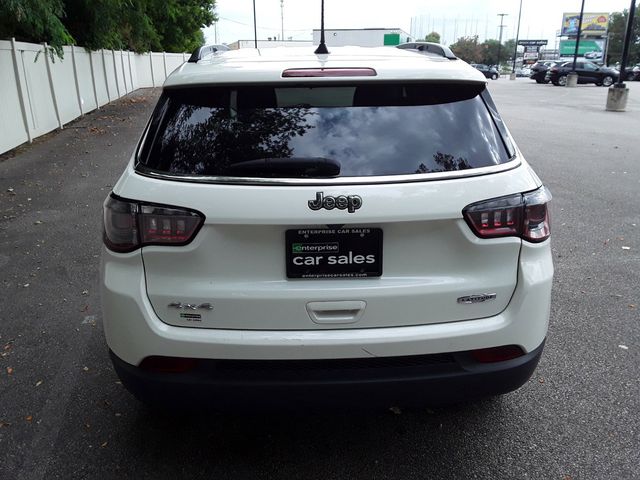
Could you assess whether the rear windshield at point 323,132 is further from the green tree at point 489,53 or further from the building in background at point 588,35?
the green tree at point 489,53

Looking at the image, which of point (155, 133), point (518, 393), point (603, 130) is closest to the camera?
point (155, 133)

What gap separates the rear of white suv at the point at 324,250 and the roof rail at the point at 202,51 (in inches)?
25.8

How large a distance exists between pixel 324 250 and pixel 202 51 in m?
1.72

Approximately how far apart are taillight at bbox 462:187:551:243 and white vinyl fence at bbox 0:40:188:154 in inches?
423

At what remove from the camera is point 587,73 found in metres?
38.4

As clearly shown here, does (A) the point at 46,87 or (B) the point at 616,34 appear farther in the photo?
(B) the point at 616,34

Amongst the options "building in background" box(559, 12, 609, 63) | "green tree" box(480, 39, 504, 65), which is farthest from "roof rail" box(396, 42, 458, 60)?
"green tree" box(480, 39, 504, 65)

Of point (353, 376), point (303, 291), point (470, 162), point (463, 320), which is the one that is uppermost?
point (470, 162)

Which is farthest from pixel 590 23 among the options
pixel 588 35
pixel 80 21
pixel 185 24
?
pixel 80 21

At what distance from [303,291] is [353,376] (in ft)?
1.33

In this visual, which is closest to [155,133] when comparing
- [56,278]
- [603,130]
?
[56,278]

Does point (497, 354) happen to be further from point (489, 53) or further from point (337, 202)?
point (489, 53)

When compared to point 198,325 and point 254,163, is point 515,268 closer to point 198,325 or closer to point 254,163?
point 254,163

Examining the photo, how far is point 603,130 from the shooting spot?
1510cm
